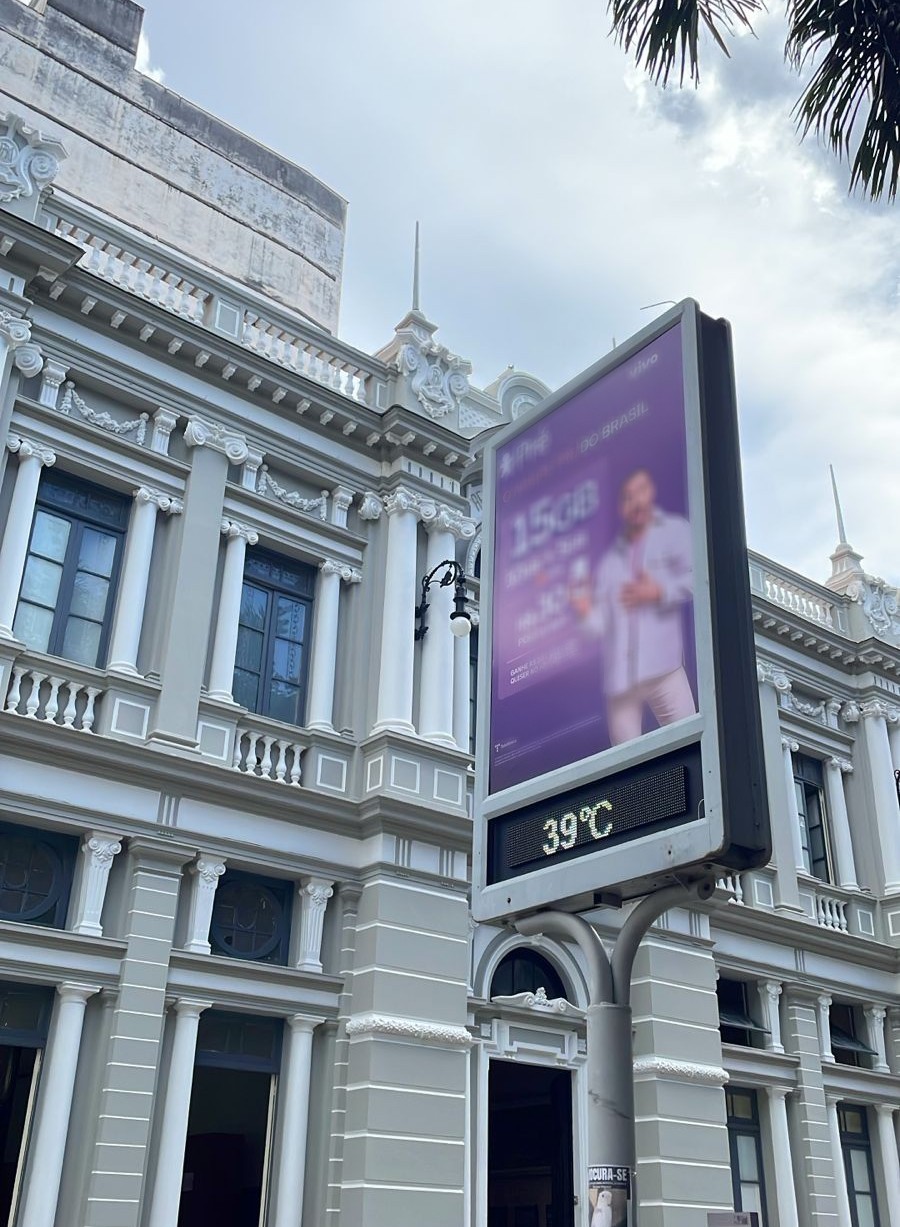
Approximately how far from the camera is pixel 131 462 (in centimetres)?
1366

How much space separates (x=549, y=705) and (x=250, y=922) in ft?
20.7

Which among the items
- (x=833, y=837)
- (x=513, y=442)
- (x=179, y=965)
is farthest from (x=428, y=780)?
(x=833, y=837)

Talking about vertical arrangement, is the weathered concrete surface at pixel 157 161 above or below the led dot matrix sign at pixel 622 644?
above

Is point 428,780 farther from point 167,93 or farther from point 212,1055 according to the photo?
point 167,93

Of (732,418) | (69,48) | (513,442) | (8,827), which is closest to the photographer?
(732,418)

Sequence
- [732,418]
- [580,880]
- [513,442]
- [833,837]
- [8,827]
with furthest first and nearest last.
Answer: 1. [833,837]
2. [8,827]
3. [513,442]
4. [732,418]
5. [580,880]

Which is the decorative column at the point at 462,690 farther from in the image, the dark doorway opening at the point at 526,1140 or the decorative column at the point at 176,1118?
the decorative column at the point at 176,1118

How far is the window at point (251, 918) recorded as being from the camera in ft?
41.7

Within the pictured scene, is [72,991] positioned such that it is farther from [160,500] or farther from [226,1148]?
[160,500]

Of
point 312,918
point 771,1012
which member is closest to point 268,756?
point 312,918

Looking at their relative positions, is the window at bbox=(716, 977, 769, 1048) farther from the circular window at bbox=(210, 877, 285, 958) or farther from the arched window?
the circular window at bbox=(210, 877, 285, 958)

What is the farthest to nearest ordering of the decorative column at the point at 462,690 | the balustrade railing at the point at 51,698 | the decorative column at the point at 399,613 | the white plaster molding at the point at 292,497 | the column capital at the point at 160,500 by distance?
the decorative column at the point at 462,690, the white plaster molding at the point at 292,497, the decorative column at the point at 399,613, the column capital at the point at 160,500, the balustrade railing at the point at 51,698

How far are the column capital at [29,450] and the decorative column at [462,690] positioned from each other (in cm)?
513

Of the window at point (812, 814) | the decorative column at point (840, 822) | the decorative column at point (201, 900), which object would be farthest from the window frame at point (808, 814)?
the decorative column at point (201, 900)
